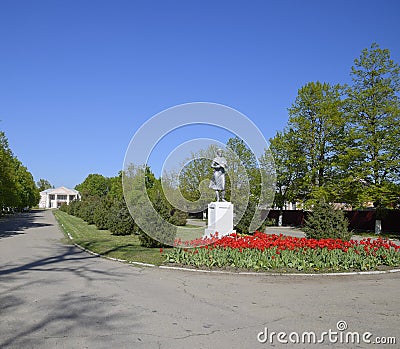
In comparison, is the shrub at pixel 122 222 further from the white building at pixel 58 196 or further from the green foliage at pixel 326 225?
the white building at pixel 58 196

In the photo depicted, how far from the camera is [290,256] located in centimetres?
1002

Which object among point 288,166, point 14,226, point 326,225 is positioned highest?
point 288,166

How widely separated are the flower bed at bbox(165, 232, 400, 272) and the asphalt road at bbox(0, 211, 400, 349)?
0.75 m

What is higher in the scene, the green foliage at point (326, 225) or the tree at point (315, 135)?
the tree at point (315, 135)

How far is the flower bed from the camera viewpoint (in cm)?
978

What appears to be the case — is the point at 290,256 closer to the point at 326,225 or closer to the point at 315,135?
the point at 326,225

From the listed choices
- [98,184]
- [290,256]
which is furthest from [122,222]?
[98,184]

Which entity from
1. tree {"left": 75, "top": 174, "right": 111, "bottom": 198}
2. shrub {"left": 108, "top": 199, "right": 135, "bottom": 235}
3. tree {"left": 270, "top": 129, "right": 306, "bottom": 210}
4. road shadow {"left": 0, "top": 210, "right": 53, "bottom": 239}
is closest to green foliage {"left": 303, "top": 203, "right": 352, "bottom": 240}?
shrub {"left": 108, "top": 199, "right": 135, "bottom": 235}

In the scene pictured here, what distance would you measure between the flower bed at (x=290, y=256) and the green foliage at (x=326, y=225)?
6.34 ft

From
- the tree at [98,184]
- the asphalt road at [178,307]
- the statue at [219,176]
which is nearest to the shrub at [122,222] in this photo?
the statue at [219,176]

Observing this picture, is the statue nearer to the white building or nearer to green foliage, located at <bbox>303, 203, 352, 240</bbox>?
green foliage, located at <bbox>303, 203, 352, 240</bbox>

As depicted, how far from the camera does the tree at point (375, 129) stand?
25.5m

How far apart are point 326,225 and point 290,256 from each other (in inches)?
155

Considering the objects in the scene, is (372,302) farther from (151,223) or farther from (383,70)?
(383,70)
